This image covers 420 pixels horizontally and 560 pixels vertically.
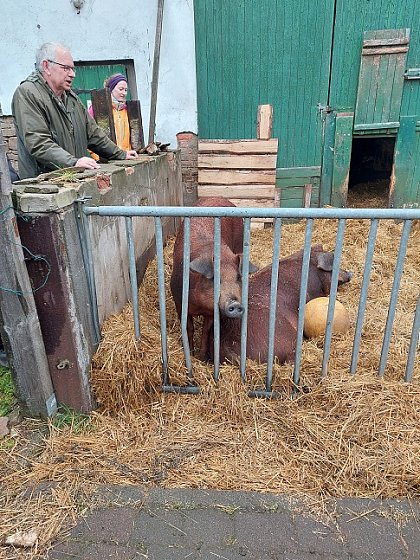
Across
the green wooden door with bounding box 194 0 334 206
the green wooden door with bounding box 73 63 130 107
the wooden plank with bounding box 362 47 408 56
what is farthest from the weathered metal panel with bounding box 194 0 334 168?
the green wooden door with bounding box 73 63 130 107

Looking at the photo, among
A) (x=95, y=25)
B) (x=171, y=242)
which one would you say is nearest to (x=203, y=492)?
(x=171, y=242)

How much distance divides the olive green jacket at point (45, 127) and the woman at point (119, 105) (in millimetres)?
1391

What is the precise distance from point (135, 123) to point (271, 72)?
2473 mm

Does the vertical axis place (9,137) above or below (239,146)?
above

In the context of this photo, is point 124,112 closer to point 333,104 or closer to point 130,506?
point 333,104

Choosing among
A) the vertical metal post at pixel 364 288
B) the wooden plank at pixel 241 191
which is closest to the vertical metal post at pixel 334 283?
the vertical metal post at pixel 364 288

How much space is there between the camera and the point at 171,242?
595cm

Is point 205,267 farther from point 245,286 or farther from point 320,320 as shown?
point 320,320

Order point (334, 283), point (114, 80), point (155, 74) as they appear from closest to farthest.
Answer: point (334, 283)
point (114, 80)
point (155, 74)

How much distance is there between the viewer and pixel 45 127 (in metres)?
3.38

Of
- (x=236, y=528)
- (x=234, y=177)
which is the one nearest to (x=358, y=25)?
(x=234, y=177)

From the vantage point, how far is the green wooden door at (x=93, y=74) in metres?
6.77

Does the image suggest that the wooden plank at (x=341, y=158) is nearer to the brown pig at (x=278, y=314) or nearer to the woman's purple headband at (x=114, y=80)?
the brown pig at (x=278, y=314)

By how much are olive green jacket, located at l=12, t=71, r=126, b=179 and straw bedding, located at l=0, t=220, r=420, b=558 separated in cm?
143
